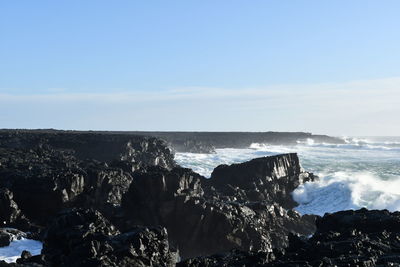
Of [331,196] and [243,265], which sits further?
[331,196]

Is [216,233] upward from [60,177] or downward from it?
downward

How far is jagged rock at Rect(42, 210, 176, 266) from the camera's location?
15.6 meters

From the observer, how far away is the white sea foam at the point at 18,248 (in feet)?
70.9

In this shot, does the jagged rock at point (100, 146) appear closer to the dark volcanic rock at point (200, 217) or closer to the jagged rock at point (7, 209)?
the dark volcanic rock at point (200, 217)

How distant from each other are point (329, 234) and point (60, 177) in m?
14.8

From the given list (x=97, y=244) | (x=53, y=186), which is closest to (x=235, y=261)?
(x=97, y=244)

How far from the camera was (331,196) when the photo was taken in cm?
4200

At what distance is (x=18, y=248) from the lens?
890 inches

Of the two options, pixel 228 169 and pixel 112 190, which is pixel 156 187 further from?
pixel 228 169

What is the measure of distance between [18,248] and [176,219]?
22.5 ft

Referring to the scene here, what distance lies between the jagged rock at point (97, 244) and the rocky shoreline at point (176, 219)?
3 cm

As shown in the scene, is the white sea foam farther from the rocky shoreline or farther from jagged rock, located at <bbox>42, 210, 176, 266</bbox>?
jagged rock, located at <bbox>42, 210, 176, 266</bbox>

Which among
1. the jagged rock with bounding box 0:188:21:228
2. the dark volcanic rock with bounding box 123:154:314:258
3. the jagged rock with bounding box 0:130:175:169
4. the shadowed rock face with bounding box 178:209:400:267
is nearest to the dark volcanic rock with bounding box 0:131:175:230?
the jagged rock with bounding box 0:188:21:228

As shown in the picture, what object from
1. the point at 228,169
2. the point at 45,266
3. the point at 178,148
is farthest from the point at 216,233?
the point at 178,148
